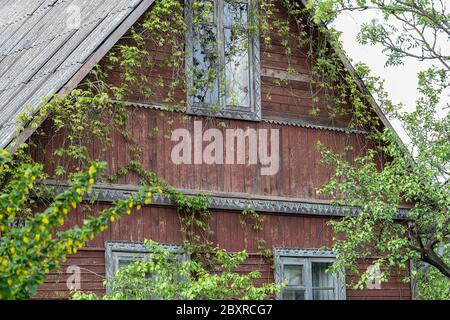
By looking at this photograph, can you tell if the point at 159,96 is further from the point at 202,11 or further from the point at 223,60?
the point at 202,11

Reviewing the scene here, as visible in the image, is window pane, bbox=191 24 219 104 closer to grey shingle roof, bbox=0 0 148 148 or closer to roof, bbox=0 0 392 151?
roof, bbox=0 0 392 151

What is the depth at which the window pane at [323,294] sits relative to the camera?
57.4 feet

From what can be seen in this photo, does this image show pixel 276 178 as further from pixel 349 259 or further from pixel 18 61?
pixel 18 61

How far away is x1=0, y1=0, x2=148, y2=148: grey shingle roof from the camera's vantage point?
14.8 meters

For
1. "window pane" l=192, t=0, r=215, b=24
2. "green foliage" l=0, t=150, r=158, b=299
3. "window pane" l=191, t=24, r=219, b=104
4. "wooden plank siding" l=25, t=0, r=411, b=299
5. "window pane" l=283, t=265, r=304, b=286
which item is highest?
"window pane" l=192, t=0, r=215, b=24

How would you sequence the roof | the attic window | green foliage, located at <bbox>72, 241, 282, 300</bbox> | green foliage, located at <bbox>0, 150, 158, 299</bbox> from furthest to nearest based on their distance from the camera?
the attic window < the roof < green foliage, located at <bbox>72, 241, 282, 300</bbox> < green foliage, located at <bbox>0, 150, 158, 299</bbox>

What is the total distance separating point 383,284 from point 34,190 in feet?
22.3

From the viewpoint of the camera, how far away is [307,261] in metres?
17.4

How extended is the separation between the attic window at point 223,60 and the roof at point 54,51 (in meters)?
1.30

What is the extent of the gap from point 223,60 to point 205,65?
0.36 m

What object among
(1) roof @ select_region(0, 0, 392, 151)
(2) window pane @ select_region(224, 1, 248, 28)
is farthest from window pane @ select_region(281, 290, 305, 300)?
(2) window pane @ select_region(224, 1, 248, 28)

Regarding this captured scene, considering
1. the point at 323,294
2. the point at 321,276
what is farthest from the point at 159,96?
the point at 323,294

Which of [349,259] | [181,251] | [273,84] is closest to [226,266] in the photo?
[181,251]

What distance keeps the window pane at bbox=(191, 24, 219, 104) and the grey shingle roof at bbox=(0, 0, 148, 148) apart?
1.45m
